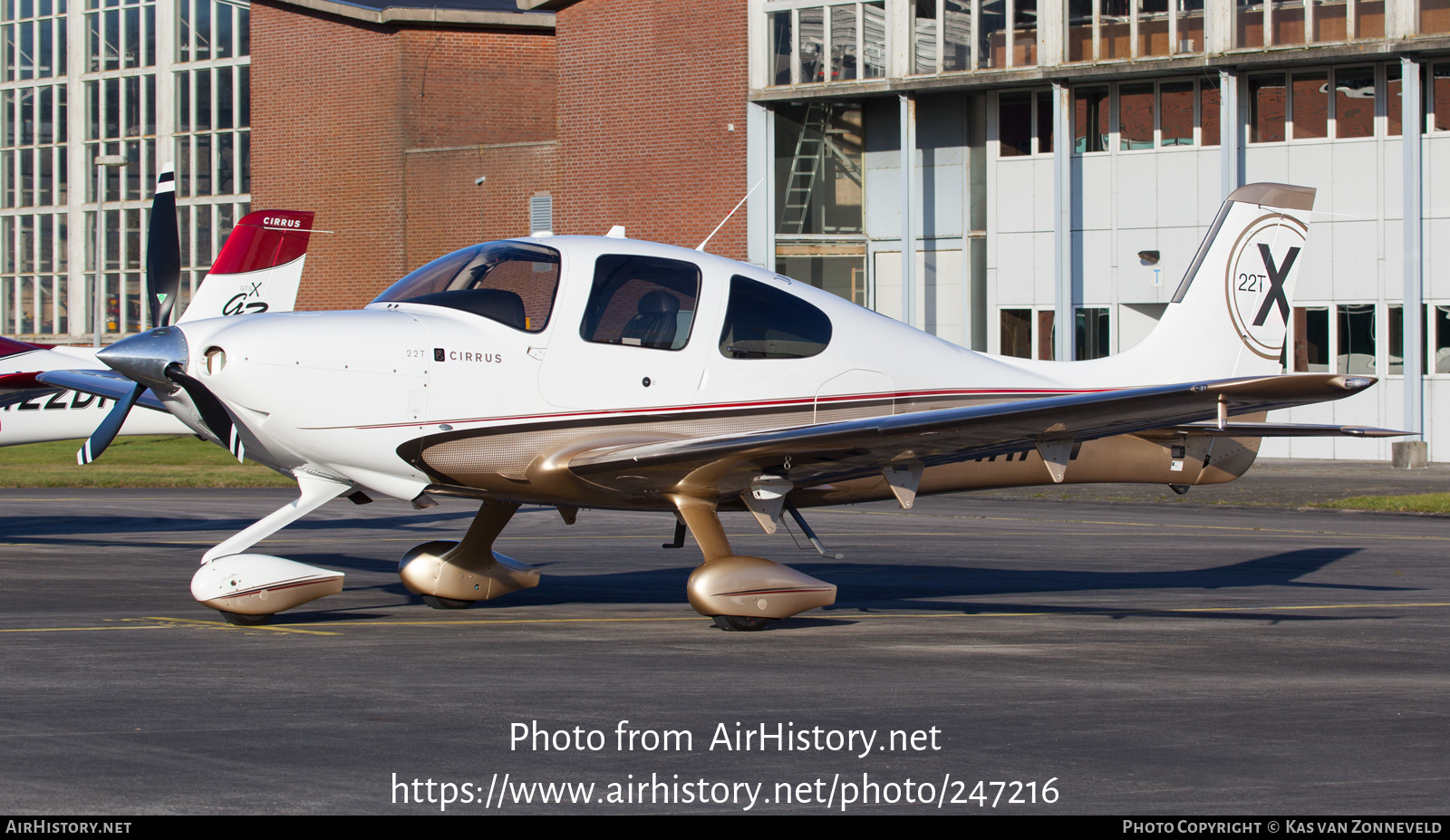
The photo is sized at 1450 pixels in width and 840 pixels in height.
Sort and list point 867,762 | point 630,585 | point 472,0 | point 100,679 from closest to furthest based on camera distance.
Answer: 1. point 867,762
2. point 100,679
3. point 630,585
4. point 472,0

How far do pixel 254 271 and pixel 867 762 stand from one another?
46.6 ft

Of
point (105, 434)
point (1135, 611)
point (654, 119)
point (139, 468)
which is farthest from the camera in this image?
point (654, 119)

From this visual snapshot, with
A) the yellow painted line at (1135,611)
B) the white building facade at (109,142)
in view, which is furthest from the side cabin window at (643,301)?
the white building facade at (109,142)

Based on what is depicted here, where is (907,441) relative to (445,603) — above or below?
above

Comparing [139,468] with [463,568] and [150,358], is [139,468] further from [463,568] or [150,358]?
[150,358]

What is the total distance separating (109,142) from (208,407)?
48526 mm

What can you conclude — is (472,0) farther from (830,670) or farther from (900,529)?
(830,670)

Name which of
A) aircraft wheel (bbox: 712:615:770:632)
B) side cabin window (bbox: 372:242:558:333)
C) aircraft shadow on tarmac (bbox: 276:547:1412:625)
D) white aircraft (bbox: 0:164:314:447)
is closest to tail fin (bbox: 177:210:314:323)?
white aircraft (bbox: 0:164:314:447)

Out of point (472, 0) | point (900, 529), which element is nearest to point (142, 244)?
point (472, 0)

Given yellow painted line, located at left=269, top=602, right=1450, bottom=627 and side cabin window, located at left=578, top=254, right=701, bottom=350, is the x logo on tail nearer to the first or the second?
yellow painted line, located at left=269, top=602, right=1450, bottom=627

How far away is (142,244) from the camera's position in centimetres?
5116

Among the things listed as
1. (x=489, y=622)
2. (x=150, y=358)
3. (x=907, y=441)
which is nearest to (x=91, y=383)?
(x=150, y=358)

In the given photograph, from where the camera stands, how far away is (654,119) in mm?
35000

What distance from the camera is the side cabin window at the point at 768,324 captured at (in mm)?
9344
